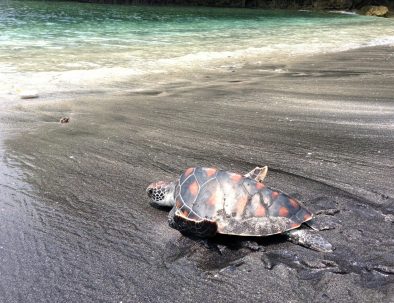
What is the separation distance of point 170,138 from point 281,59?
8170 millimetres

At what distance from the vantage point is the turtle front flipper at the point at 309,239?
286 centimetres

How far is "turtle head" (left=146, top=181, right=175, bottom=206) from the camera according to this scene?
3438mm

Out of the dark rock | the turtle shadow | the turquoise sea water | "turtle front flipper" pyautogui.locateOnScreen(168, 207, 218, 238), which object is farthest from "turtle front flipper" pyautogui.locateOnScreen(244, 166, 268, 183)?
the dark rock

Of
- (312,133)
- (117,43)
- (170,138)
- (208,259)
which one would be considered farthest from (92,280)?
(117,43)

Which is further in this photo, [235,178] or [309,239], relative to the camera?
[235,178]

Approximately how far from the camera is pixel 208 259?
2.88 meters

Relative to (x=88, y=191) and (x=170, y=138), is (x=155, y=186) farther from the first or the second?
(x=170, y=138)

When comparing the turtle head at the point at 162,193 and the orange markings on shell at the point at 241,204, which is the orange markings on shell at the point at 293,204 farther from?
the turtle head at the point at 162,193

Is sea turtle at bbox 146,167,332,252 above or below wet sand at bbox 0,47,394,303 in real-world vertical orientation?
above

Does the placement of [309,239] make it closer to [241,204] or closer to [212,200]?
[241,204]

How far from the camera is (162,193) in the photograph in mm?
3463

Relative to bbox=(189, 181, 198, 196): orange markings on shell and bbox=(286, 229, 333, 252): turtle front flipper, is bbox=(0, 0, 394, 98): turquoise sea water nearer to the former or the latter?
bbox=(189, 181, 198, 196): orange markings on shell

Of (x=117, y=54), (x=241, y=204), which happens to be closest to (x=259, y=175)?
(x=241, y=204)

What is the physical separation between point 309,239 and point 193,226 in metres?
0.81
